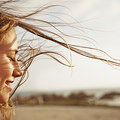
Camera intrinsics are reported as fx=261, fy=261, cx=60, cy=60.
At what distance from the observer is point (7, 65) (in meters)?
2.46

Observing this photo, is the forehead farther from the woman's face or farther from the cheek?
the cheek

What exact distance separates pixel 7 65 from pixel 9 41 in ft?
0.75

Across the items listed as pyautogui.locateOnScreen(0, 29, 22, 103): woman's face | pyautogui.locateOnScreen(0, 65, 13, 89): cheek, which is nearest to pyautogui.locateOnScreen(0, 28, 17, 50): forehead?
pyautogui.locateOnScreen(0, 29, 22, 103): woman's face

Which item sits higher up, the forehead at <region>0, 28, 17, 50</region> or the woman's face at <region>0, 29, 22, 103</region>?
the forehead at <region>0, 28, 17, 50</region>

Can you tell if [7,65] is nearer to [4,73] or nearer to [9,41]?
[4,73]

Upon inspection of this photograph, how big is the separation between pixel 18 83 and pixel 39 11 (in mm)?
981

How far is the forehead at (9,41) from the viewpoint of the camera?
2428 millimetres

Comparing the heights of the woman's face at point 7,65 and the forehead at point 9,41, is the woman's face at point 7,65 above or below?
below

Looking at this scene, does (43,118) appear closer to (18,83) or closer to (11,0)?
(18,83)

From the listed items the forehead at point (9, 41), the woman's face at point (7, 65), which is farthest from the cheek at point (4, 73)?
the forehead at point (9, 41)

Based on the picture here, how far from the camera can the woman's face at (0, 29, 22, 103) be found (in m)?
2.43

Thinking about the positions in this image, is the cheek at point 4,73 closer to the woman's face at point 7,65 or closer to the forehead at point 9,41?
the woman's face at point 7,65

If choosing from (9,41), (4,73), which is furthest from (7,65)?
(9,41)

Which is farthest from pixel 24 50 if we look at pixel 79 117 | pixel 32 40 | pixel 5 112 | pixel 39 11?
pixel 79 117
